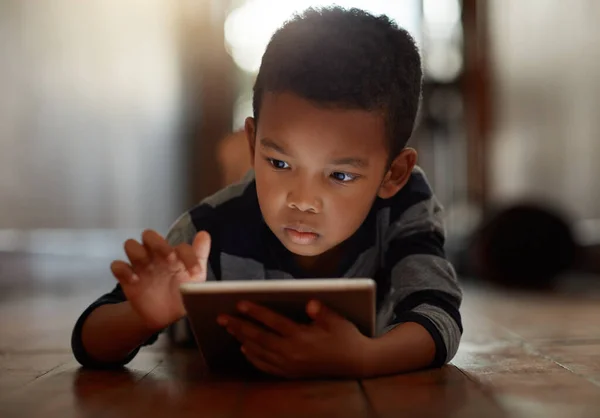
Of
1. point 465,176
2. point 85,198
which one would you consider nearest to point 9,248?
point 85,198

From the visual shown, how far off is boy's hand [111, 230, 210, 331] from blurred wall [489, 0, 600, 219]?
7.85 ft

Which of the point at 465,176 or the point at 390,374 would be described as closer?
the point at 390,374

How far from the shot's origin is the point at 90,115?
10.8 ft

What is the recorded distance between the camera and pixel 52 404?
780 mm

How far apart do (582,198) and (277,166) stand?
2542mm

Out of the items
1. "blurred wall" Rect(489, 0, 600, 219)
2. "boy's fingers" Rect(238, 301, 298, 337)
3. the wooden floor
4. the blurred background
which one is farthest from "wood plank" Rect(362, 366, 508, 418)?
"blurred wall" Rect(489, 0, 600, 219)

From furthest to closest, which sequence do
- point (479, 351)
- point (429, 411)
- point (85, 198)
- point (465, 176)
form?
point (465, 176), point (85, 198), point (479, 351), point (429, 411)

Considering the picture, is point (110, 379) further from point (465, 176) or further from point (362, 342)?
point (465, 176)

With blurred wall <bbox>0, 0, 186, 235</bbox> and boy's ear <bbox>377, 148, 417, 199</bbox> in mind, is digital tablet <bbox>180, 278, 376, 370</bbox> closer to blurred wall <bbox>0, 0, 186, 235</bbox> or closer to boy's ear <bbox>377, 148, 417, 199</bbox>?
boy's ear <bbox>377, 148, 417, 199</bbox>

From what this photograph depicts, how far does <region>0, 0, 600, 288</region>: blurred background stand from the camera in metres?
3.10

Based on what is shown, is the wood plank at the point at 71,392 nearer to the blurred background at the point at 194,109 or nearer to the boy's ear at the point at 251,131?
the boy's ear at the point at 251,131

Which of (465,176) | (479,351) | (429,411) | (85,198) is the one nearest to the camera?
(429,411)

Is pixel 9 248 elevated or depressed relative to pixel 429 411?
depressed

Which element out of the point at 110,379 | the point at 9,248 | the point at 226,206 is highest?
the point at 226,206
